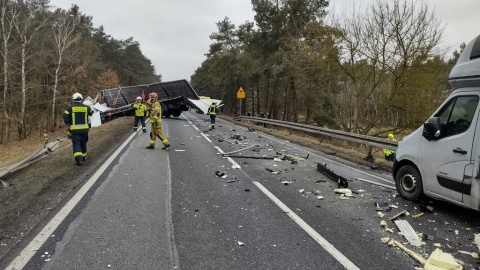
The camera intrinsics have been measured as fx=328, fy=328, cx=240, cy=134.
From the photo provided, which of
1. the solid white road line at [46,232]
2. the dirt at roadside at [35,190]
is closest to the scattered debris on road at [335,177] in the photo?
the solid white road line at [46,232]

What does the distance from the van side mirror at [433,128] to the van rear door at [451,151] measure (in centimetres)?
5

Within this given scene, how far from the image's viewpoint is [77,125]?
25.7 feet

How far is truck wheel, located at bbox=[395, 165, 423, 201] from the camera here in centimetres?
545

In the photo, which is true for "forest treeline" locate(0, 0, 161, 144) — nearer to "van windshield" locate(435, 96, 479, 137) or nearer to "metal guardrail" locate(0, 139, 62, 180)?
"metal guardrail" locate(0, 139, 62, 180)

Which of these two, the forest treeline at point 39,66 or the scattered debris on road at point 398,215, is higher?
the forest treeline at point 39,66

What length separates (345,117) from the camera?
70.2 feet

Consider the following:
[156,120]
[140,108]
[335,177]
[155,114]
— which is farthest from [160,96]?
[335,177]

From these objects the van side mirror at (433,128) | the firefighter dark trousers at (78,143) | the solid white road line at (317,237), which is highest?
the van side mirror at (433,128)

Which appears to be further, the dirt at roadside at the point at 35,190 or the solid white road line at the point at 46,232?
the dirt at roadside at the point at 35,190

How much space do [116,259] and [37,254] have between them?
0.80m

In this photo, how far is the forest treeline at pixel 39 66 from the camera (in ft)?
69.2

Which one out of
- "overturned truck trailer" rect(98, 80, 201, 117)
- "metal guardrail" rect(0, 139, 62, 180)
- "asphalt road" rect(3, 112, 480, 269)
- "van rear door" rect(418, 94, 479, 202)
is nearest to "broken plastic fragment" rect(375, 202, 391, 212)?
"asphalt road" rect(3, 112, 480, 269)

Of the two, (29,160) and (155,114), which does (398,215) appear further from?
(29,160)

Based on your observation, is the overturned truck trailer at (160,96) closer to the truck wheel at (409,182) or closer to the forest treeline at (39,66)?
the forest treeline at (39,66)
